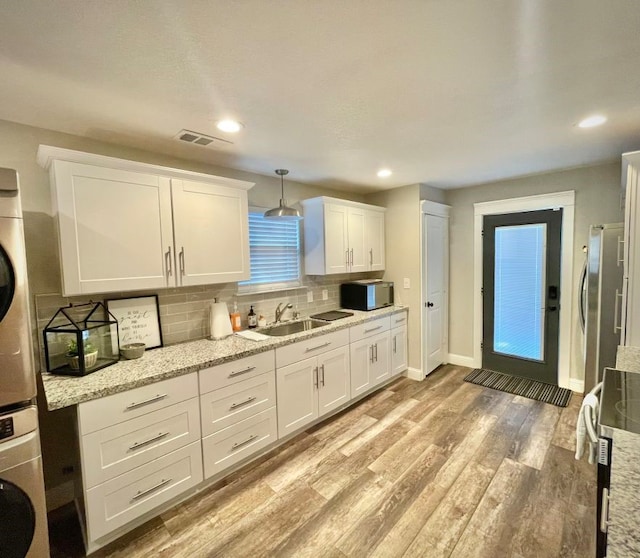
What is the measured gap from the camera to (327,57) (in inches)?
53.7

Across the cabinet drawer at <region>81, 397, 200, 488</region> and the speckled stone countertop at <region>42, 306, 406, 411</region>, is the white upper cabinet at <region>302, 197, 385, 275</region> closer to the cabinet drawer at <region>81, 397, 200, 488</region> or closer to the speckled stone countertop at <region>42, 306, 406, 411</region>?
the speckled stone countertop at <region>42, 306, 406, 411</region>

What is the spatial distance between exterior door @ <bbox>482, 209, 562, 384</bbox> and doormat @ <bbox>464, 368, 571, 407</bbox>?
95 millimetres

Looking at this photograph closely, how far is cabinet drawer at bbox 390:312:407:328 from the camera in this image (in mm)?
3783

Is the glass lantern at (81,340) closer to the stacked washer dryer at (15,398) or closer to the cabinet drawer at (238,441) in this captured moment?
the stacked washer dryer at (15,398)

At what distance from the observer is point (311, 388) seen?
2.82 metres

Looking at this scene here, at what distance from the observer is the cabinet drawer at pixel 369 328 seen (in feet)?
10.7

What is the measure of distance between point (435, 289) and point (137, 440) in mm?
3496

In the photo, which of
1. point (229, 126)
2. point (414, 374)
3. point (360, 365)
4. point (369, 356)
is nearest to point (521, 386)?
point (414, 374)

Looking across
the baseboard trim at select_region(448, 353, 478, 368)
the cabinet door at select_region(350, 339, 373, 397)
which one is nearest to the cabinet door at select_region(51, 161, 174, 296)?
A: the cabinet door at select_region(350, 339, 373, 397)

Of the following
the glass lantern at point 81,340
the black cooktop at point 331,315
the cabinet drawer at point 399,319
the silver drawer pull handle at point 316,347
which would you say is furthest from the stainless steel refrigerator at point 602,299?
the glass lantern at point 81,340

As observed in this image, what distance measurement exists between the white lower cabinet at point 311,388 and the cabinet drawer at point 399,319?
87cm

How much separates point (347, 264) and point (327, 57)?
2.45 metres

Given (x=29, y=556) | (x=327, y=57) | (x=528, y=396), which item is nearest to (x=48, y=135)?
(x=327, y=57)

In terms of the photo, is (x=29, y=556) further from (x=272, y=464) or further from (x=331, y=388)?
(x=331, y=388)
